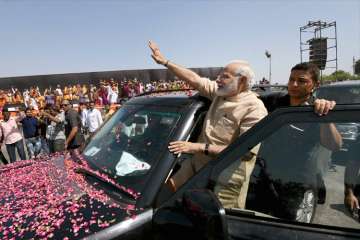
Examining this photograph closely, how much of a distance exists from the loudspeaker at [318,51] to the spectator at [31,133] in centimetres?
924

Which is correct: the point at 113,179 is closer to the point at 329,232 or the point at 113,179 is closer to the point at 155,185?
the point at 155,185

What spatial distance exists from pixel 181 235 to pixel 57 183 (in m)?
1.11

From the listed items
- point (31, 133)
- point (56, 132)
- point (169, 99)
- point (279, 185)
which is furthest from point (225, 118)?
point (31, 133)

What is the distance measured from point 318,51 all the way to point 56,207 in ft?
39.4

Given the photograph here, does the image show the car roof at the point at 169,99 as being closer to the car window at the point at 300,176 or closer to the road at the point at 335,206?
the car window at the point at 300,176

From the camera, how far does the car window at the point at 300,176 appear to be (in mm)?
1505

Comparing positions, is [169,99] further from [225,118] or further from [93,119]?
[93,119]

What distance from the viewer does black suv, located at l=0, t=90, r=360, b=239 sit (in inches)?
58.9

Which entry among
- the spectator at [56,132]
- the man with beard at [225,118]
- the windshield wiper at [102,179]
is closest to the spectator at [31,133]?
the spectator at [56,132]

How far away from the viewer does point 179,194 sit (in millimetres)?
1756

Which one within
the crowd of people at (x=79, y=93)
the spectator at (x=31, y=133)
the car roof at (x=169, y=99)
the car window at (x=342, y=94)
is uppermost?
the car roof at (x=169, y=99)

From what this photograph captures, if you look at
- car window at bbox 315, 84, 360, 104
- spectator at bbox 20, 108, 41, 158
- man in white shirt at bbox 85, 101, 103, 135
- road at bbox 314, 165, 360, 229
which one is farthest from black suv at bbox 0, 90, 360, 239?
man in white shirt at bbox 85, 101, 103, 135

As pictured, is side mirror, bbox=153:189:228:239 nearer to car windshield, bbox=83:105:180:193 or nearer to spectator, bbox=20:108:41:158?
car windshield, bbox=83:105:180:193

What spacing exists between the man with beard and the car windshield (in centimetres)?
19
